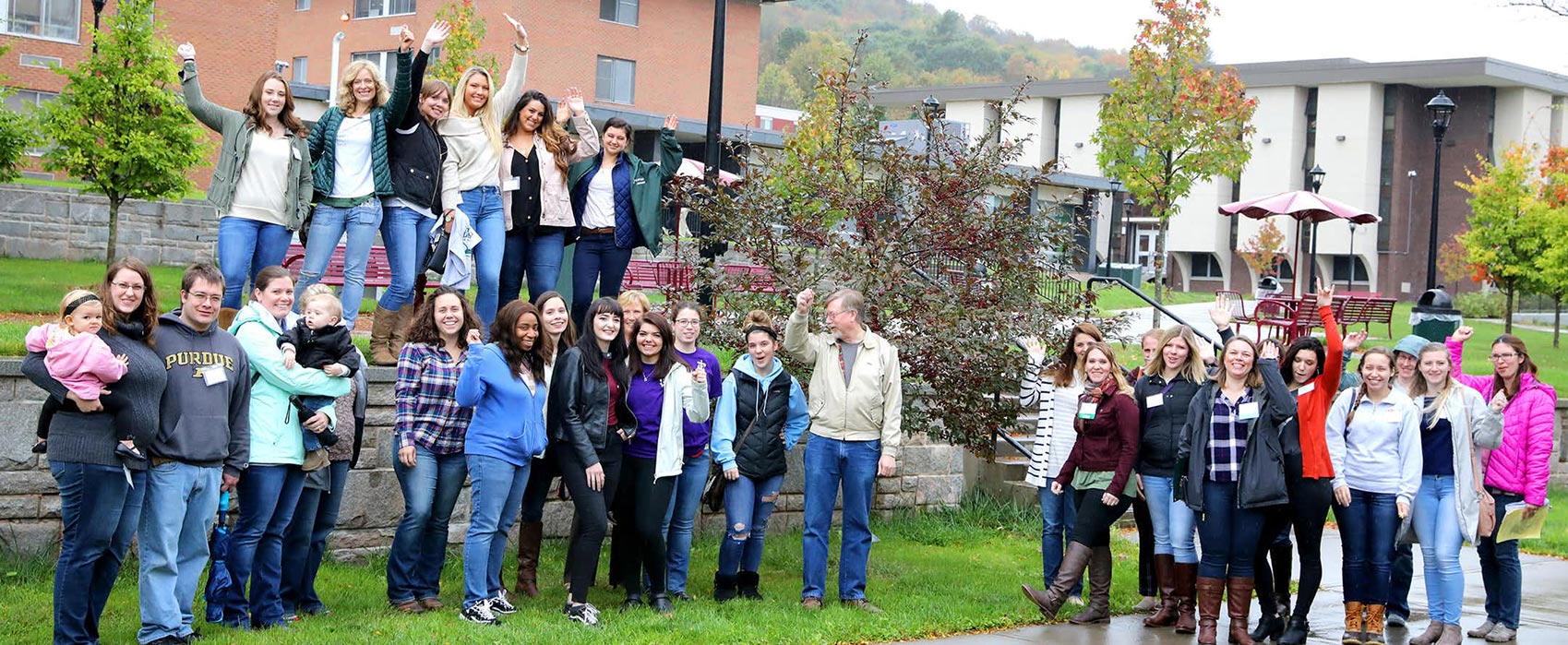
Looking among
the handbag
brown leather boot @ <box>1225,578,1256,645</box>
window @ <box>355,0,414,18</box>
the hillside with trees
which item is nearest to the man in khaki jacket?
the handbag

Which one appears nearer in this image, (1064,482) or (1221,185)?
(1064,482)

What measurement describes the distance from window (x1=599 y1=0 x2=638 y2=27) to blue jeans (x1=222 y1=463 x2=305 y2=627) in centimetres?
3671

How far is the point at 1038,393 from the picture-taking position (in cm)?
977

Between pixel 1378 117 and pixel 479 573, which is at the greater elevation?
pixel 1378 117

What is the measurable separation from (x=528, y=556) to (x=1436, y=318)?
41.2 ft

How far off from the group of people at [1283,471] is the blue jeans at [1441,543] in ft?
0.03

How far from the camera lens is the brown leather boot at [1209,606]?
325 inches

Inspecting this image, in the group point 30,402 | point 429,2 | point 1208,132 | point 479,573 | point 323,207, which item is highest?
point 429,2

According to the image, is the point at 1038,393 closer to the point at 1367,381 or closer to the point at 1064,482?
the point at 1064,482

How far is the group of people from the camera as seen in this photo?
27.1 feet

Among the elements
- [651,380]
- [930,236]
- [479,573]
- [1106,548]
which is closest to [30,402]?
[479,573]

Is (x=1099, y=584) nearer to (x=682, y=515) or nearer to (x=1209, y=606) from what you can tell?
(x=1209, y=606)

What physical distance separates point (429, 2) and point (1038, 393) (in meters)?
34.7

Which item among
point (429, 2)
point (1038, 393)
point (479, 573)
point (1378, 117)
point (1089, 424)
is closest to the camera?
point (479, 573)
